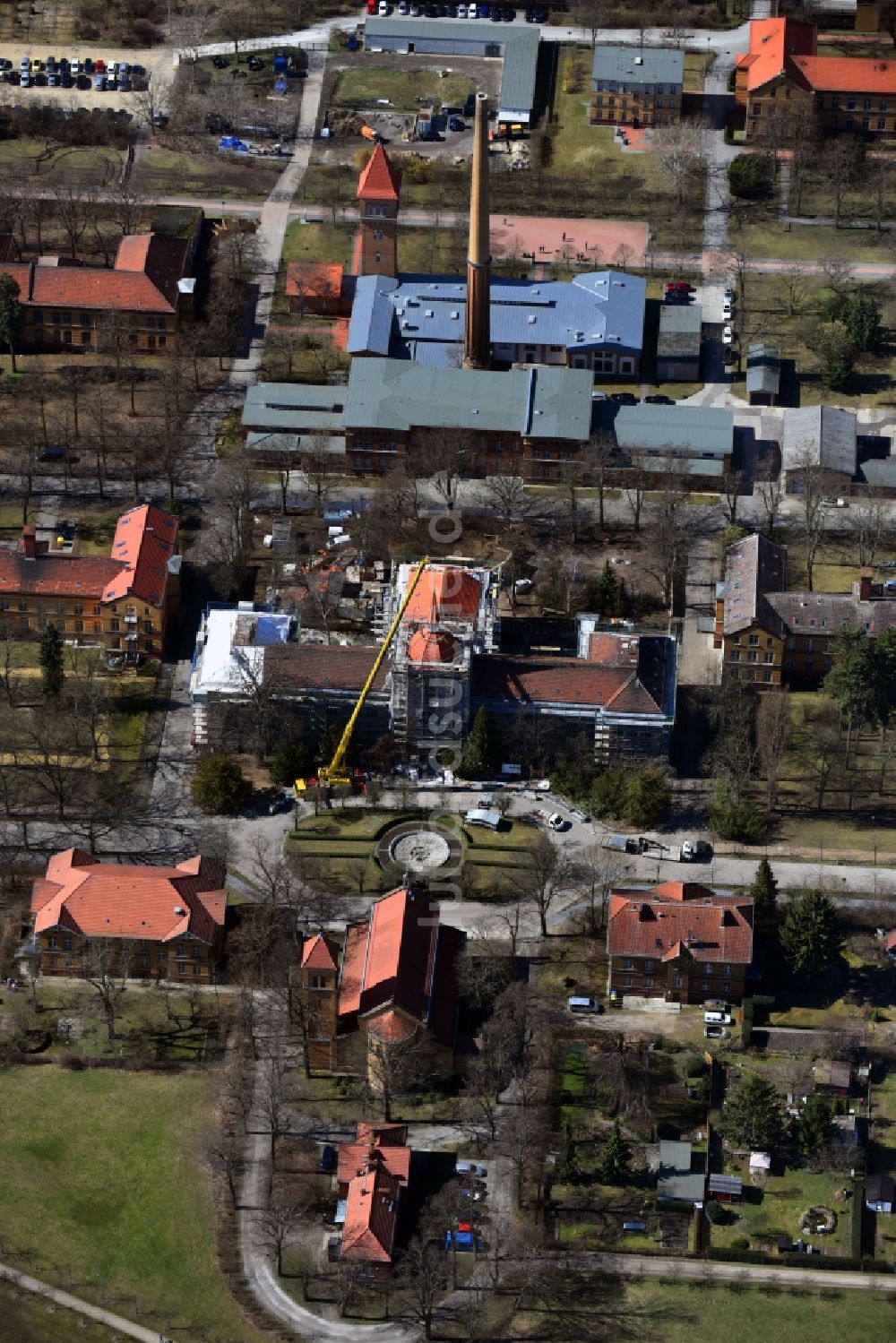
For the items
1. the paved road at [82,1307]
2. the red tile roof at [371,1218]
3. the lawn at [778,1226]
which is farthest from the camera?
the lawn at [778,1226]

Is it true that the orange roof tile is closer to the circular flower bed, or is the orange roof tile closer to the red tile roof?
the red tile roof

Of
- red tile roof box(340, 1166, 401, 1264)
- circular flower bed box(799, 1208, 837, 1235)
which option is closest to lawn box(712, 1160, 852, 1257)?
circular flower bed box(799, 1208, 837, 1235)

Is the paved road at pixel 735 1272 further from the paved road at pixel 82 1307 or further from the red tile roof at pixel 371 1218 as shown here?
the paved road at pixel 82 1307

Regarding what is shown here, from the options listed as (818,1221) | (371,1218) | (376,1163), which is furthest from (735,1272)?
(376,1163)

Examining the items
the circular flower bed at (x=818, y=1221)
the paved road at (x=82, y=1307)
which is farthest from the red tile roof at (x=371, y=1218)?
the circular flower bed at (x=818, y=1221)

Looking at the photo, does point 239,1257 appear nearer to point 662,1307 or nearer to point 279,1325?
point 279,1325

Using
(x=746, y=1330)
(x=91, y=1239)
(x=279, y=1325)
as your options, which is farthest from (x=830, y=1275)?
(x=91, y=1239)
